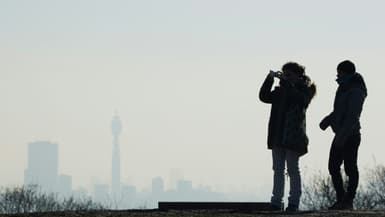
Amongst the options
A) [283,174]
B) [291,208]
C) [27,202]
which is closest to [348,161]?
[283,174]

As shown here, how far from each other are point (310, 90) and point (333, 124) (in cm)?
64

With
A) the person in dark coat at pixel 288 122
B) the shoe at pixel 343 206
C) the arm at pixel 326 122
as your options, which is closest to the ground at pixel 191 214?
the shoe at pixel 343 206

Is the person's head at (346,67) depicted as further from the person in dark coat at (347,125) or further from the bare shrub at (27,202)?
the bare shrub at (27,202)

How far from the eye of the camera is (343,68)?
15281 mm

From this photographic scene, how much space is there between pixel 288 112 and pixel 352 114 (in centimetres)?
79

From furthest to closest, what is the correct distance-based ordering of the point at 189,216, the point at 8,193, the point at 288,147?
the point at 8,193 → the point at 288,147 → the point at 189,216

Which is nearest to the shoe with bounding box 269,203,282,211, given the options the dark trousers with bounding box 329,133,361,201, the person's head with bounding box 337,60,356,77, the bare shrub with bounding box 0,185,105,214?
the dark trousers with bounding box 329,133,361,201

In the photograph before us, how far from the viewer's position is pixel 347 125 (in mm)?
15172

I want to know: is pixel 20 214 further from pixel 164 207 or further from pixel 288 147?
pixel 288 147

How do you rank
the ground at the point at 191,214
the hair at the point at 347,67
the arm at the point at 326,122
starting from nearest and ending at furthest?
the ground at the point at 191,214 → the hair at the point at 347,67 → the arm at the point at 326,122

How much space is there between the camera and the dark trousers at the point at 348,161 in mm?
15305

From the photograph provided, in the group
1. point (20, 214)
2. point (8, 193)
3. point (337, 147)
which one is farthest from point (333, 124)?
point (8, 193)

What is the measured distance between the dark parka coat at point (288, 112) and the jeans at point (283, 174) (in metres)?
0.11

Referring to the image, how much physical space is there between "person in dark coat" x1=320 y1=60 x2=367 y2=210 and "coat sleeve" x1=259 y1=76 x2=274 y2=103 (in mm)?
871
